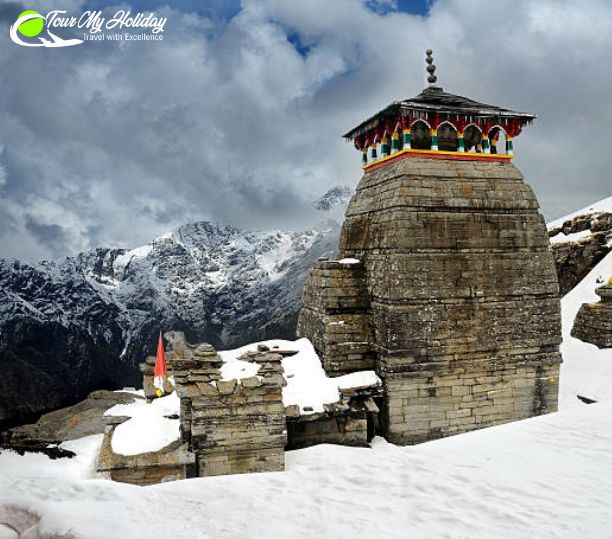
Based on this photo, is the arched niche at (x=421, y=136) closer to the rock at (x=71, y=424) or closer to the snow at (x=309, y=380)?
the snow at (x=309, y=380)

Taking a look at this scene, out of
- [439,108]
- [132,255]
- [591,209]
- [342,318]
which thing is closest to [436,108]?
[439,108]

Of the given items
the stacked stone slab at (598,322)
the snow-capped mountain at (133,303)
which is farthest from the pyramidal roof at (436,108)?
the snow-capped mountain at (133,303)

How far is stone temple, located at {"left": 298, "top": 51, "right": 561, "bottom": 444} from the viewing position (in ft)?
34.4

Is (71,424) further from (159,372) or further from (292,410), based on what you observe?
(292,410)

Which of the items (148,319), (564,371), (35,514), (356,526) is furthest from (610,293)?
(148,319)

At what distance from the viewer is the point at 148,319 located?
55031 millimetres

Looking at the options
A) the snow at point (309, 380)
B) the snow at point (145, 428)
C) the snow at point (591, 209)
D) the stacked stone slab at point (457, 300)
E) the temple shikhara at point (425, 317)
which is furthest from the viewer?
the snow at point (591, 209)

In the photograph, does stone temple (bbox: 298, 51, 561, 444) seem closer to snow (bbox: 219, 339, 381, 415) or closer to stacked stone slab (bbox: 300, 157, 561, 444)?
stacked stone slab (bbox: 300, 157, 561, 444)

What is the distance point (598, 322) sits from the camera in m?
19.1

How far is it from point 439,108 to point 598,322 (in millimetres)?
12679

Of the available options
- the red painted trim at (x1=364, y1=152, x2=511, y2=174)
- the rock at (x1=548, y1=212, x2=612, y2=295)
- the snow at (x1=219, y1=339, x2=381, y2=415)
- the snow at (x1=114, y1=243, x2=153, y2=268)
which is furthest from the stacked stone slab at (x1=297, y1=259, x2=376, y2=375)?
the snow at (x1=114, y1=243, x2=153, y2=268)

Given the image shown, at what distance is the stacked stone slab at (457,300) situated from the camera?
34.4 ft

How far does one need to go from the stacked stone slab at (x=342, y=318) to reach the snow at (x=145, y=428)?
3581mm

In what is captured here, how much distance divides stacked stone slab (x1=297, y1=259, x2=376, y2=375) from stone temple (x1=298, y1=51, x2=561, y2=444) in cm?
2
